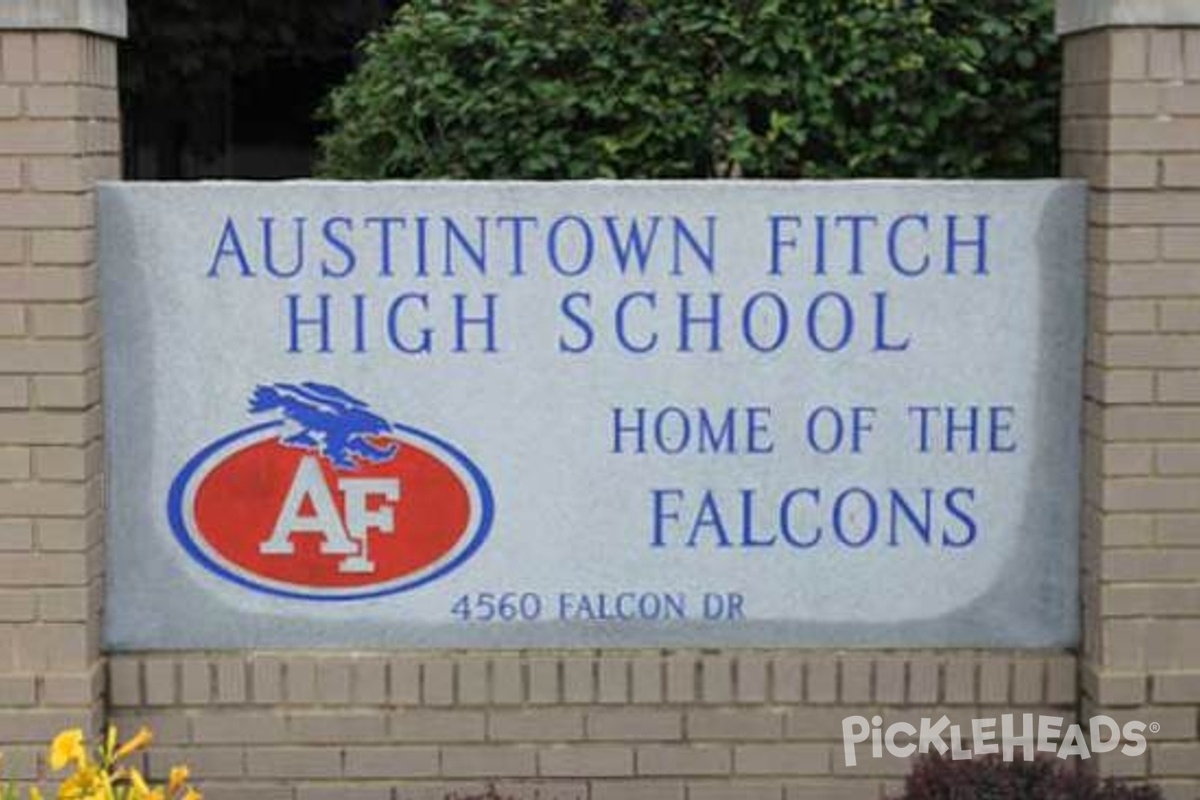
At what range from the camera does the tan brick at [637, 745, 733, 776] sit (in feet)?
16.4

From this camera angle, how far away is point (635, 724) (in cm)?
499

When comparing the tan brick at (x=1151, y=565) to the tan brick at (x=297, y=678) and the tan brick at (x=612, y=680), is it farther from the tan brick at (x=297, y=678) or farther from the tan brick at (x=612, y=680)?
the tan brick at (x=297, y=678)

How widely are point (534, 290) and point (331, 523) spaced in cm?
76

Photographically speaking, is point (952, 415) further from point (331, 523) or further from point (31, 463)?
point (31, 463)

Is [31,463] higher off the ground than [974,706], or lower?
higher

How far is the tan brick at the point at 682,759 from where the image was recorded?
500 centimetres

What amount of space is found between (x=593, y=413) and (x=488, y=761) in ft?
2.96

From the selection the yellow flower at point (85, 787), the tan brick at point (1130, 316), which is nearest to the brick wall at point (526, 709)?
the tan brick at point (1130, 316)

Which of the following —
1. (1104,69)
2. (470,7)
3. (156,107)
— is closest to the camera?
(1104,69)

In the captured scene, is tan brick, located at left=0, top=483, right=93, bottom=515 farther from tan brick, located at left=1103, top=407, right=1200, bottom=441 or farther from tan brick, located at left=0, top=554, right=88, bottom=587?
tan brick, located at left=1103, top=407, right=1200, bottom=441

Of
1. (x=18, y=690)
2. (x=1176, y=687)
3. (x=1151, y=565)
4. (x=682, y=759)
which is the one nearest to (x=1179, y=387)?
(x=1151, y=565)

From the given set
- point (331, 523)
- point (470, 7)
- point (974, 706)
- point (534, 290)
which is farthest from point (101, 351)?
point (974, 706)

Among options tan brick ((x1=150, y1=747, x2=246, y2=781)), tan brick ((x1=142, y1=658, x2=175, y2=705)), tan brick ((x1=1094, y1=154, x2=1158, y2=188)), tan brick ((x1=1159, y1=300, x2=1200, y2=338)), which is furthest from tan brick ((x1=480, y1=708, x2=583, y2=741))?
tan brick ((x1=1094, y1=154, x2=1158, y2=188))

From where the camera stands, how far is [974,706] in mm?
5008
